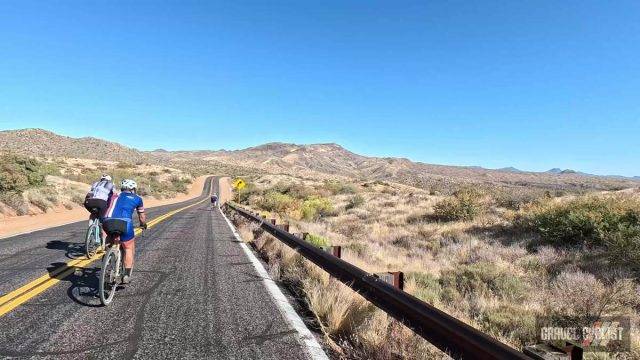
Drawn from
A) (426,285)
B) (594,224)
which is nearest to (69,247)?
(426,285)

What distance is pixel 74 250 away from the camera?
35.6 ft

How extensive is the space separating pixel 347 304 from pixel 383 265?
5779mm

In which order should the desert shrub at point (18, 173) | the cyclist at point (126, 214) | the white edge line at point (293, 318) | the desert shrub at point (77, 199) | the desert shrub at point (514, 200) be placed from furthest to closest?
the desert shrub at point (77, 199)
the desert shrub at point (18, 173)
the desert shrub at point (514, 200)
the cyclist at point (126, 214)
the white edge line at point (293, 318)

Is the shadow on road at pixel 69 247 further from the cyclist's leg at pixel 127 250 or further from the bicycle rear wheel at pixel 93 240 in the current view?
the cyclist's leg at pixel 127 250

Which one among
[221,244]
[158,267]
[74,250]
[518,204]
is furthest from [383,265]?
[518,204]

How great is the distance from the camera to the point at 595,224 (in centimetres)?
1209

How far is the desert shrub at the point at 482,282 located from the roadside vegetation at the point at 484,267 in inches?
1.0

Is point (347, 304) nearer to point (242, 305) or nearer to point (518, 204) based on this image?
point (242, 305)

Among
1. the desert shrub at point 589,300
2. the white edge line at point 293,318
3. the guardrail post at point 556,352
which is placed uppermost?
the guardrail post at point 556,352

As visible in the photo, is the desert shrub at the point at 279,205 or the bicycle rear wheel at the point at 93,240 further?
the desert shrub at the point at 279,205

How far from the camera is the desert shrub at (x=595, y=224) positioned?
34.1 ft

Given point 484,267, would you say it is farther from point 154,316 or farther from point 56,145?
point 56,145

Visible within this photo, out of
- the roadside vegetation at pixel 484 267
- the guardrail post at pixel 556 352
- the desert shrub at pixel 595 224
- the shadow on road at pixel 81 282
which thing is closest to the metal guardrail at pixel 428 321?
the guardrail post at pixel 556 352

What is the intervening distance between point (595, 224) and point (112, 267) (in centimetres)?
1233
